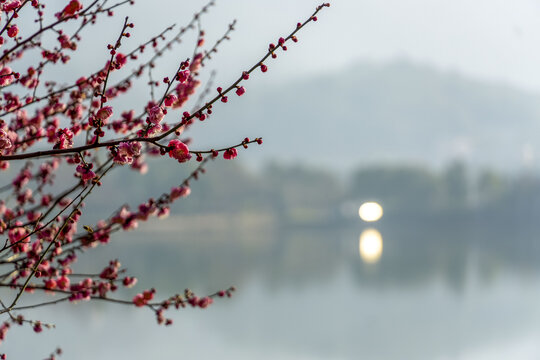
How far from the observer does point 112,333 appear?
1986 centimetres

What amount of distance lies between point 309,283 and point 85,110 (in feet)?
85.7

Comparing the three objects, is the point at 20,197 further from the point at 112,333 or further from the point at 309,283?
the point at 309,283

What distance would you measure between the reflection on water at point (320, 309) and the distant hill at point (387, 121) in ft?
219

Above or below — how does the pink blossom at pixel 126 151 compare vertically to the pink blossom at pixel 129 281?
below

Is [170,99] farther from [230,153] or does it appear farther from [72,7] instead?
[72,7]

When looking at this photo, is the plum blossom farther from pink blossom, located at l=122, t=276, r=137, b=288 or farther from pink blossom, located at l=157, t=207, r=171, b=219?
pink blossom, located at l=122, t=276, r=137, b=288

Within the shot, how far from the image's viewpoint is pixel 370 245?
150 feet

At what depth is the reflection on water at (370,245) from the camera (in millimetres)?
38719

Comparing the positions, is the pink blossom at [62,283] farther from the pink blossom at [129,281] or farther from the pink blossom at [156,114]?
the pink blossom at [156,114]

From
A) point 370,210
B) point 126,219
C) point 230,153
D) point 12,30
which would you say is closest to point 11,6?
point 12,30

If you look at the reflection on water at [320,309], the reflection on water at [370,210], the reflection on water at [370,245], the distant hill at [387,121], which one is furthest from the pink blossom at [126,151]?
the distant hill at [387,121]

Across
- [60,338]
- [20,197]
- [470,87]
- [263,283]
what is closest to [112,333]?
[60,338]

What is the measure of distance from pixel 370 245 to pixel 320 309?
2412cm

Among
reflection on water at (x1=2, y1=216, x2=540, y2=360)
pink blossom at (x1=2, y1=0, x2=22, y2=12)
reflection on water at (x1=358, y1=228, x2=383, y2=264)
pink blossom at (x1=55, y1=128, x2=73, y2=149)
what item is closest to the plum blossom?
pink blossom at (x1=2, y1=0, x2=22, y2=12)
